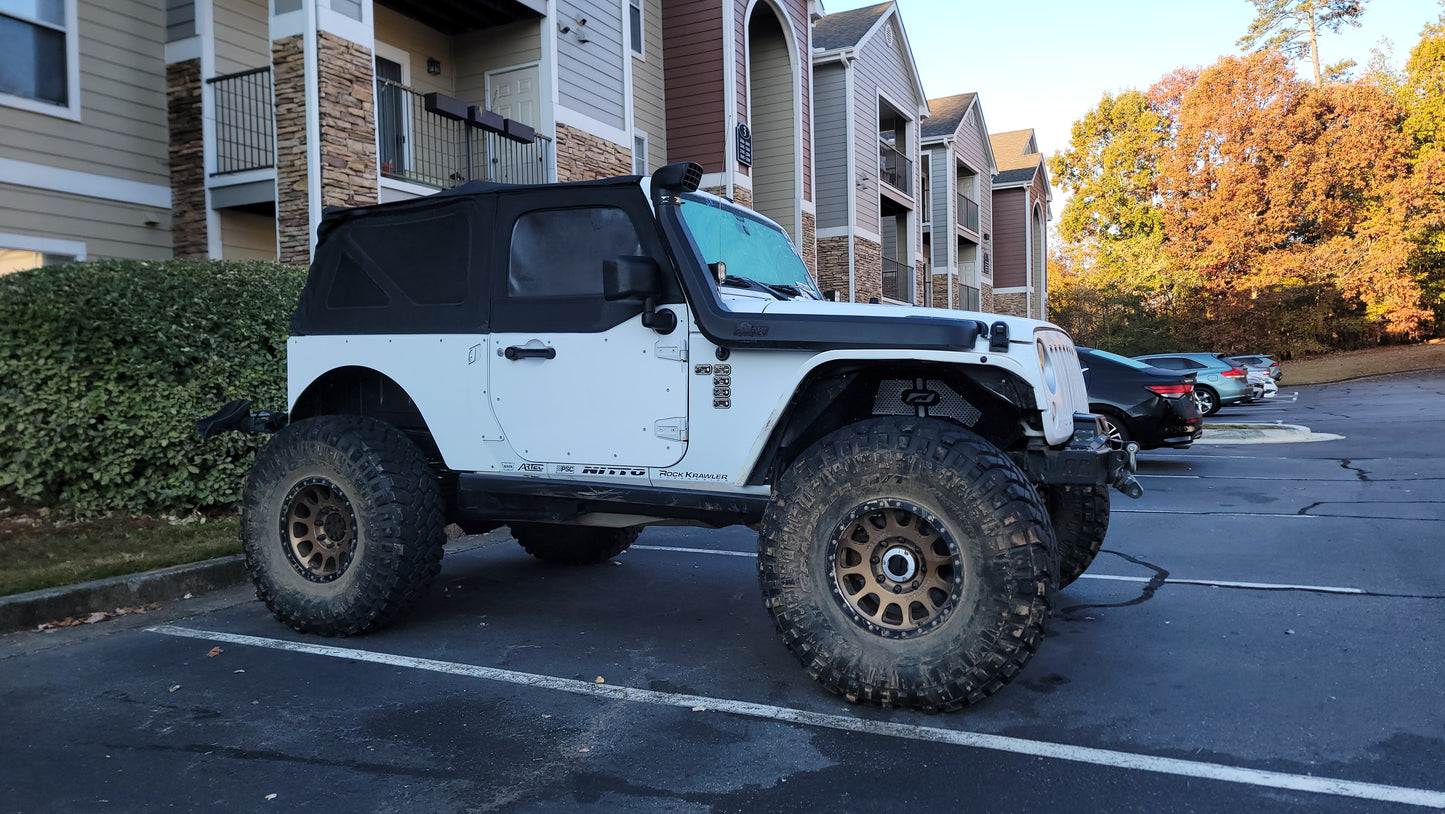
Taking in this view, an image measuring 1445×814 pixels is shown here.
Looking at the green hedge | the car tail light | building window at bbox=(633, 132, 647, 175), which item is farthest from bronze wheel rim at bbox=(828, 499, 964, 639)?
building window at bbox=(633, 132, 647, 175)

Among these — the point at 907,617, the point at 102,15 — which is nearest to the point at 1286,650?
the point at 907,617

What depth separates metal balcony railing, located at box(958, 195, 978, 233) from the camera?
34594 mm

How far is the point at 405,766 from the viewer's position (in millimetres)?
3318

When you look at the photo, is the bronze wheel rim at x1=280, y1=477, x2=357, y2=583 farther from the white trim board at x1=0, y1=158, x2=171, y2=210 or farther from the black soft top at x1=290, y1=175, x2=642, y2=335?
the white trim board at x1=0, y1=158, x2=171, y2=210

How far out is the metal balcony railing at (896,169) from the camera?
26562 mm

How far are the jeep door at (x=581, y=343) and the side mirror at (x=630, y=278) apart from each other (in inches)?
3.3

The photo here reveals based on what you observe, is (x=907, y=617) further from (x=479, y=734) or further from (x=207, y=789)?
(x=207, y=789)

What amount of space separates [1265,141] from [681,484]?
138ft

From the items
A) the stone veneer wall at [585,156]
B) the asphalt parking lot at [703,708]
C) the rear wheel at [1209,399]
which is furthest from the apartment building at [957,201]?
the asphalt parking lot at [703,708]

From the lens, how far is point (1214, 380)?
23.7 metres

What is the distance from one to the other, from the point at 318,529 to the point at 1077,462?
379 centimetres

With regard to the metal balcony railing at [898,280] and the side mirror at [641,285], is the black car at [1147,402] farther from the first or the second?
the metal balcony railing at [898,280]

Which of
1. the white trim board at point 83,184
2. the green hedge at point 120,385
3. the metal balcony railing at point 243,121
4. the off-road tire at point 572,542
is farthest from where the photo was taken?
the metal balcony railing at point 243,121

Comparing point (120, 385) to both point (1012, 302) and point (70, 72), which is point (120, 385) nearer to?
point (70, 72)
